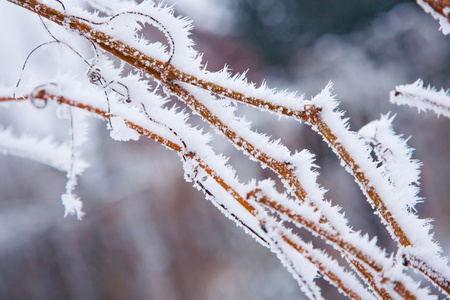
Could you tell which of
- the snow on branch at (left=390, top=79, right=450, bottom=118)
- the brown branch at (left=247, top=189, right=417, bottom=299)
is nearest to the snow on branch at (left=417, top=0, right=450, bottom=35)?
the snow on branch at (left=390, top=79, right=450, bottom=118)

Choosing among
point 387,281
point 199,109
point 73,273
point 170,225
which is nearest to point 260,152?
point 199,109

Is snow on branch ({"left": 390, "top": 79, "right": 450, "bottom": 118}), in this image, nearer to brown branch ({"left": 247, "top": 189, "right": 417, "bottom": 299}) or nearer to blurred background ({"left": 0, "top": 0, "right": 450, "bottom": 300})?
brown branch ({"left": 247, "top": 189, "right": 417, "bottom": 299})

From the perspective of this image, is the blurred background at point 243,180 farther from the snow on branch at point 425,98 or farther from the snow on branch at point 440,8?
the snow on branch at point 440,8

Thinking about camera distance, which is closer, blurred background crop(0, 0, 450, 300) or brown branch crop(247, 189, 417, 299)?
brown branch crop(247, 189, 417, 299)

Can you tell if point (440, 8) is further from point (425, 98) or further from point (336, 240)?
point (336, 240)

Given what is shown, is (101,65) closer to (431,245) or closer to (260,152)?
(260,152)
